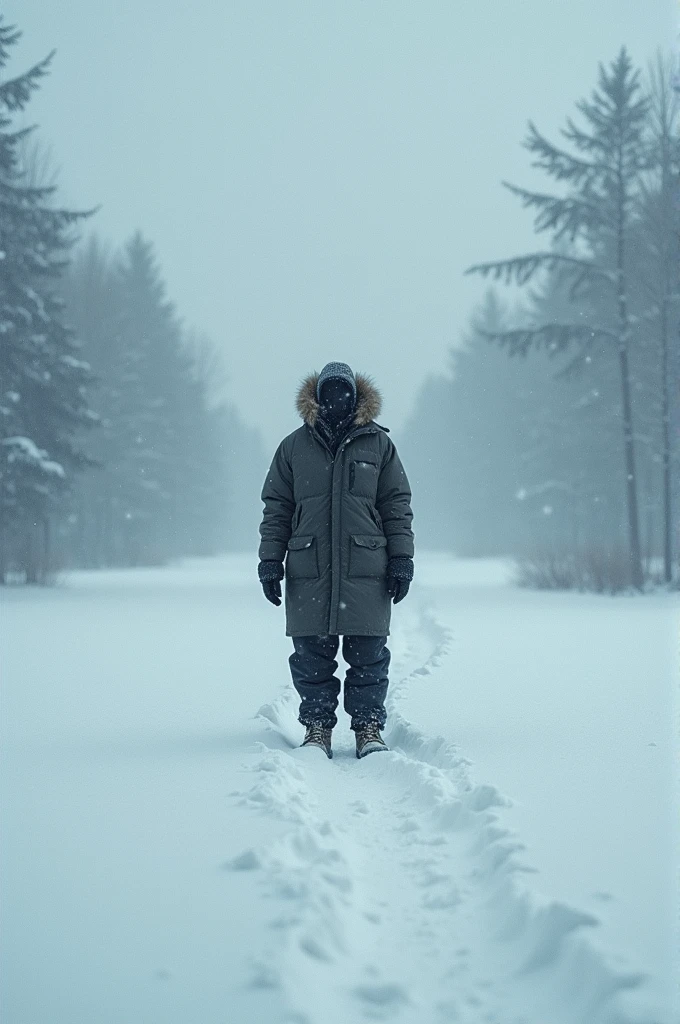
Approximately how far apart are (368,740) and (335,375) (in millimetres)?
2058

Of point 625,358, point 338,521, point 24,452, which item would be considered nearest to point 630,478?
point 625,358

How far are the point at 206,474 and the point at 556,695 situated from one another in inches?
1885

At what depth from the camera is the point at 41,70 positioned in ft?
65.7

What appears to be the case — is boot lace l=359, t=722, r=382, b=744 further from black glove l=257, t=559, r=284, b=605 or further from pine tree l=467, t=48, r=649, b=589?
pine tree l=467, t=48, r=649, b=589

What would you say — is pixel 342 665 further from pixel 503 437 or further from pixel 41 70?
pixel 503 437

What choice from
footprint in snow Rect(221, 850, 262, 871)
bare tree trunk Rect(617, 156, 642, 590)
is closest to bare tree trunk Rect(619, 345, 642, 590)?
bare tree trunk Rect(617, 156, 642, 590)

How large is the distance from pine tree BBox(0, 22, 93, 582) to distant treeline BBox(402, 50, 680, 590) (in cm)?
957

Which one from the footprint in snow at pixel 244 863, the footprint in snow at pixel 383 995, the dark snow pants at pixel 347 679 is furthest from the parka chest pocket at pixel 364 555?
the footprint in snow at pixel 383 995

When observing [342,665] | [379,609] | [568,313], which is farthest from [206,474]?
[379,609]

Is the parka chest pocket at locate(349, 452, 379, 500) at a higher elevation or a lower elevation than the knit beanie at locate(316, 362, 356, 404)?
lower

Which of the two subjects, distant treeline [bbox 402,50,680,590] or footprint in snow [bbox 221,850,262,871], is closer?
footprint in snow [bbox 221,850,262,871]

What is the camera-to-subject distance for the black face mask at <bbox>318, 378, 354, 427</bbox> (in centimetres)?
539

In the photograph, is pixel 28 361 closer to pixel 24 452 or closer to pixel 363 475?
pixel 24 452

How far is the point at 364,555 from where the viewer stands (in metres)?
5.30
